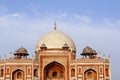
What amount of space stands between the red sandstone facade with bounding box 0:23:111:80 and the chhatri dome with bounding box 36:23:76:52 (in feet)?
2.18

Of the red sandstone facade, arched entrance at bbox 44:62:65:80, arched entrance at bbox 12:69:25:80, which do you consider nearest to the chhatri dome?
the red sandstone facade

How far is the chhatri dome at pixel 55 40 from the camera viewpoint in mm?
54409

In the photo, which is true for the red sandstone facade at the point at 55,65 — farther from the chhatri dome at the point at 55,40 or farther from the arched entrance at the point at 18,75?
the chhatri dome at the point at 55,40

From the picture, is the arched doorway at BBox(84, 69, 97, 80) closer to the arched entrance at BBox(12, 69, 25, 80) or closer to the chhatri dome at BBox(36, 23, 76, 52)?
the chhatri dome at BBox(36, 23, 76, 52)

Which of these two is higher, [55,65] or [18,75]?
[55,65]

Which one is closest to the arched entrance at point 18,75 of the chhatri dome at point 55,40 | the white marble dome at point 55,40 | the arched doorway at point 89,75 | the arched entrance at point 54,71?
the arched entrance at point 54,71

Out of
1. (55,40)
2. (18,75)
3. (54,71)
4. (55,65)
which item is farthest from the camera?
(55,40)

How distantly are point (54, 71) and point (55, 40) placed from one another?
5.04 metres

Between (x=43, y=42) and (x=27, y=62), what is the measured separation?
6.01m

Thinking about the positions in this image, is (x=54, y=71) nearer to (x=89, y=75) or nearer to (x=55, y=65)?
(x=55, y=65)

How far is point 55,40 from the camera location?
5500 cm

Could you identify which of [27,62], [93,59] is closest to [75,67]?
[93,59]

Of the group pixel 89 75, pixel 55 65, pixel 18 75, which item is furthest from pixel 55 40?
pixel 18 75

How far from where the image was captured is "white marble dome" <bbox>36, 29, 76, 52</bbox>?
54.5 metres
